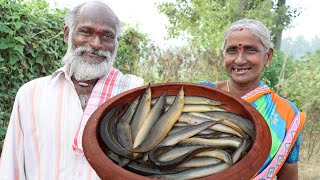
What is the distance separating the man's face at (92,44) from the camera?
211cm

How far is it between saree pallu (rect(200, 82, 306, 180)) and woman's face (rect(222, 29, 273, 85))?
0.13 meters

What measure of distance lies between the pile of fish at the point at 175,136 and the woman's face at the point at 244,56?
59 cm

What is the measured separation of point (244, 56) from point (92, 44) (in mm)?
898

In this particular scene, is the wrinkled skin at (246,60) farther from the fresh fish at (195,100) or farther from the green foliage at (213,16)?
the green foliage at (213,16)

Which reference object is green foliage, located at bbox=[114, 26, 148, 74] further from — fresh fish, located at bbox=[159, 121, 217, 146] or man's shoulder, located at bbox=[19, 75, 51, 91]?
fresh fish, located at bbox=[159, 121, 217, 146]

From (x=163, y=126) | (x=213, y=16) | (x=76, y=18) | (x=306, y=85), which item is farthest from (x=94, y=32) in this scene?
(x=213, y=16)

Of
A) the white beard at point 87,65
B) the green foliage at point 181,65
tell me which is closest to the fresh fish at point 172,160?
the white beard at point 87,65

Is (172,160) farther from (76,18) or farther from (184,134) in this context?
(76,18)

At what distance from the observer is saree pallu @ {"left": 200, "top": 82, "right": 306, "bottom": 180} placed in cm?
219

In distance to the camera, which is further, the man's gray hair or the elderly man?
the man's gray hair

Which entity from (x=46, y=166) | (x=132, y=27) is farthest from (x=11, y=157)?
(x=132, y=27)

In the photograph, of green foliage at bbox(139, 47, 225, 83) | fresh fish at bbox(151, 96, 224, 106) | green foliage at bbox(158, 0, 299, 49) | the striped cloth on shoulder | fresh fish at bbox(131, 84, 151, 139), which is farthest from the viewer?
green foliage at bbox(158, 0, 299, 49)

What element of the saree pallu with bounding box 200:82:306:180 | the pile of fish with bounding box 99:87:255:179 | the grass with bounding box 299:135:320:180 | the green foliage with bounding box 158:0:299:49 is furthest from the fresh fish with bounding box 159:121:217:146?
the green foliage with bounding box 158:0:299:49

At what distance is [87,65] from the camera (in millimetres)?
2139
